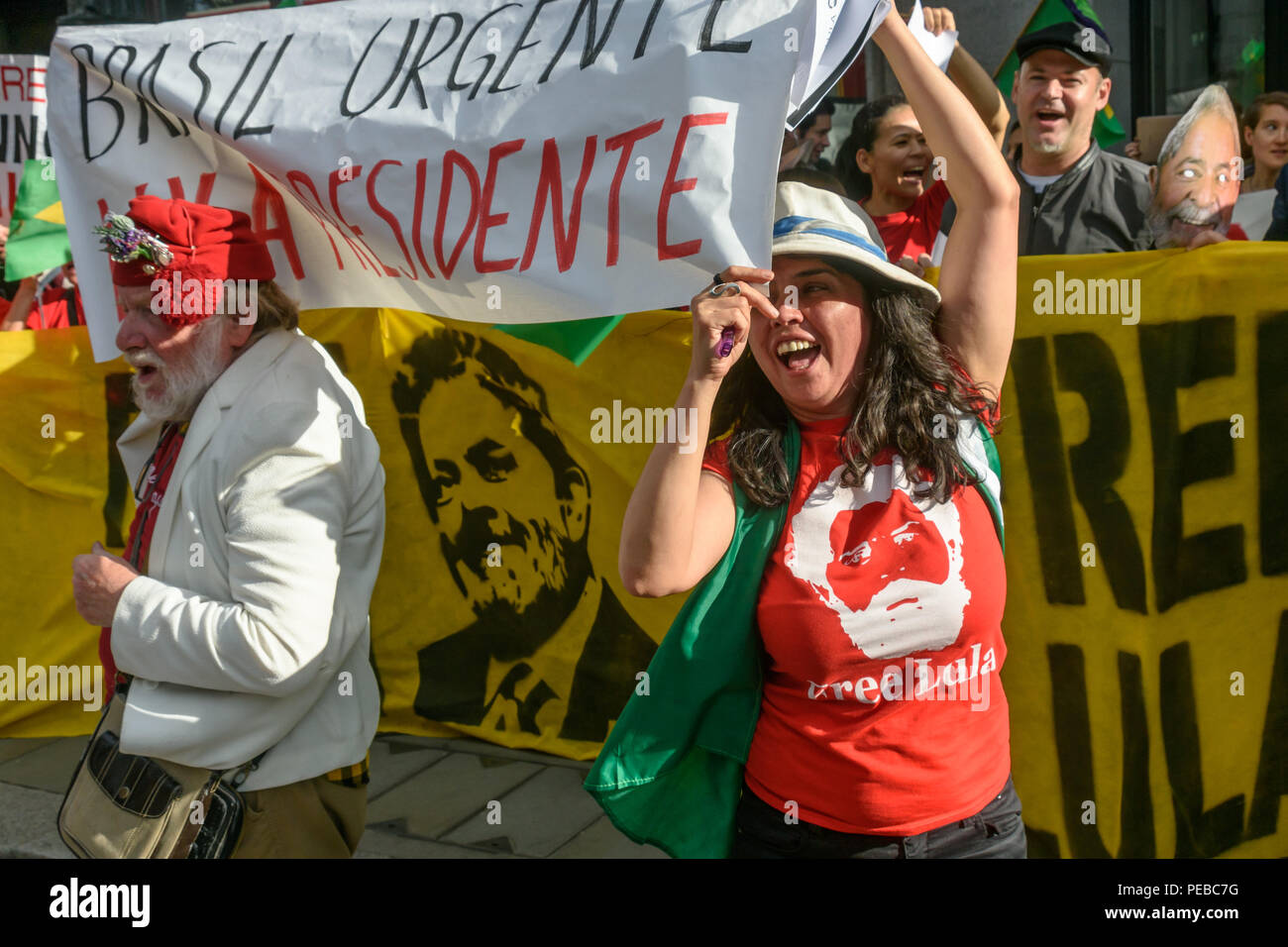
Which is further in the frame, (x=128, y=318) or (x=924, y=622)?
(x=128, y=318)

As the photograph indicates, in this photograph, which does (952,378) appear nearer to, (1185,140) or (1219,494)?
(1219,494)

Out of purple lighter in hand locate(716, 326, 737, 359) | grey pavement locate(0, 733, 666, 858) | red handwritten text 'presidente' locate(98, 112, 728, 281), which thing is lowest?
grey pavement locate(0, 733, 666, 858)

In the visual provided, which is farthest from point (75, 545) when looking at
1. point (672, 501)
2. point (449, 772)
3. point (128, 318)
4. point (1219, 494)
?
point (1219, 494)

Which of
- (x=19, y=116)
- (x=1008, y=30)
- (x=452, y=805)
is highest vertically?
(x=1008, y=30)

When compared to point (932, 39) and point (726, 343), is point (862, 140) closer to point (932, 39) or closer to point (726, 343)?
point (932, 39)

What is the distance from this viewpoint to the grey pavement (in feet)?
12.7

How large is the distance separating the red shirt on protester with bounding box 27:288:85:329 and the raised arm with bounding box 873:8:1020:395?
4.56 meters

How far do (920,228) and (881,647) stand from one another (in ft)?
8.54

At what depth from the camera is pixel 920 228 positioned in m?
4.30

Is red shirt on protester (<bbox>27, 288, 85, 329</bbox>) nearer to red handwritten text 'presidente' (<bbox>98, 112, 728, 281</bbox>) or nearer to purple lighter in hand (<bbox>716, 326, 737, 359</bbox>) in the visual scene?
red handwritten text 'presidente' (<bbox>98, 112, 728, 281</bbox>)

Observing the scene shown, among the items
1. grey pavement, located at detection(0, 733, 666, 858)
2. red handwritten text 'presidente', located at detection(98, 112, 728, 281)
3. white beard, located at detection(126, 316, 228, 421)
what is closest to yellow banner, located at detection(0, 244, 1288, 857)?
grey pavement, located at detection(0, 733, 666, 858)

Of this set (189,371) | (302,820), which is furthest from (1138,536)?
(189,371)

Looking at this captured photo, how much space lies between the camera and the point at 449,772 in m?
4.42
